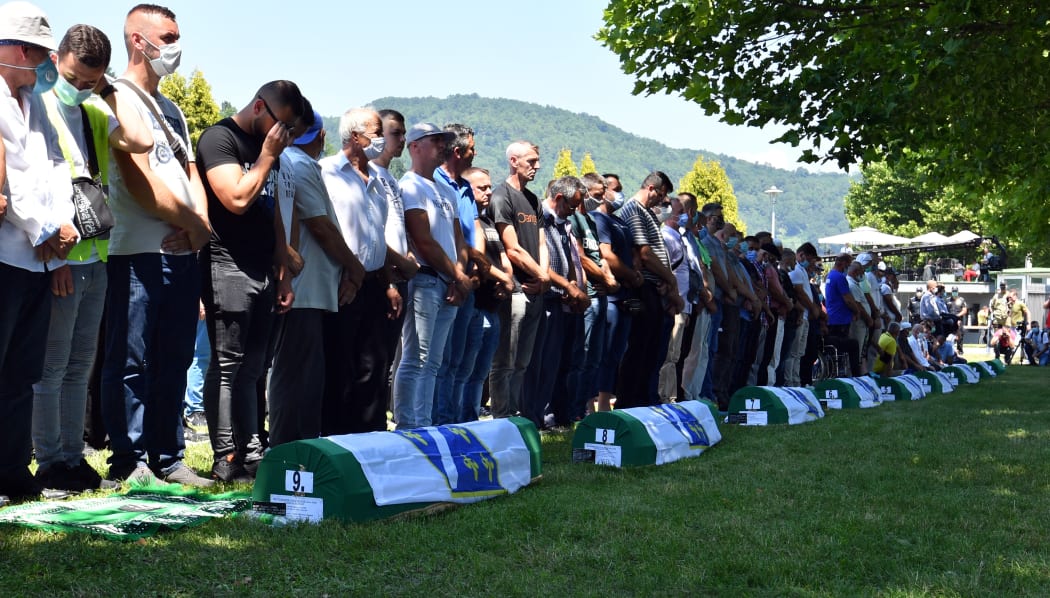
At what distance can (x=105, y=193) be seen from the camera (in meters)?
5.38

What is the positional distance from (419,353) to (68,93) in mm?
3119

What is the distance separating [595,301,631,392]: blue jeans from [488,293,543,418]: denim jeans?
1655 millimetres

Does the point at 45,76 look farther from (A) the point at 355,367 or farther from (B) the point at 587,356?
(B) the point at 587,356

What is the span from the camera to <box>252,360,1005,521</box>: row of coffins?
5.05 meters

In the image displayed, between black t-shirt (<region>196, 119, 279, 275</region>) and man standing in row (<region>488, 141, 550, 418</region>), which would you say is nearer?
black t-shirt (<region>196, 119, 279, 275</region>)

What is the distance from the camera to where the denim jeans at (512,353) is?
9.27 meters

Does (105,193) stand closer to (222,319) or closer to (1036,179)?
Result: (222,319)

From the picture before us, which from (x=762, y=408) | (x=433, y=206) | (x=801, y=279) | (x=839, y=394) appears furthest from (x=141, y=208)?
(x=801, y=279)

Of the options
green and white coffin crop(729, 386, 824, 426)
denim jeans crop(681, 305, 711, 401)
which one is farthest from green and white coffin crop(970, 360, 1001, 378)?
green and white coffin crop(729, 386, 824, 426)

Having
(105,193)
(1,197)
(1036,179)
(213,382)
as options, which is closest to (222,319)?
(213,382)

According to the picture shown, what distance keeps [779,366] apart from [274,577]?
1368cm

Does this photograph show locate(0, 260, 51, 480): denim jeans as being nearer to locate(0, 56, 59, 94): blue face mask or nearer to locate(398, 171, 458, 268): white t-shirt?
locate(0, 56, 59, 94): blue face mask

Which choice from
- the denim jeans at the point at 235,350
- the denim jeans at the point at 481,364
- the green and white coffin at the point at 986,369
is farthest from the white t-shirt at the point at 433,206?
the green and white coffin at the point at 986,369

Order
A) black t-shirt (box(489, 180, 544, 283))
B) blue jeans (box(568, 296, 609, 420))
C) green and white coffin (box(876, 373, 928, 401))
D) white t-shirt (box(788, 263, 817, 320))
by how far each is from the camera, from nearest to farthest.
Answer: black t-shirt (box(489, 180, 544, 283)) → blue jeans (box(568, 296, 609, 420)) → green and white coffin (box(876, 373, 928, 401)) → white t-shirt (box(788, 263, 817, 320))
